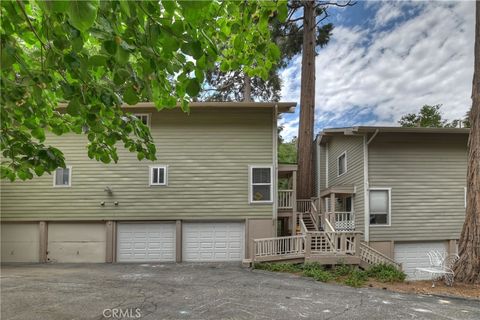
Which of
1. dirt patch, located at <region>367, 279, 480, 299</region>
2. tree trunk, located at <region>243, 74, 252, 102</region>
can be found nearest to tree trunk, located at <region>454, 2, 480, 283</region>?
dirt patch, located at <region>367, 279, 480, 299</region>

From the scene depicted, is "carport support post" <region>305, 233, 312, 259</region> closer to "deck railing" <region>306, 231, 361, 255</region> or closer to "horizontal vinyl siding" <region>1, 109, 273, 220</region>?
"deck railing" <region>306, 231, 361, 255</region>

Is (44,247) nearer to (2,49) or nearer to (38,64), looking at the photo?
(38,64)

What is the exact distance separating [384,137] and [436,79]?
10.9 metres

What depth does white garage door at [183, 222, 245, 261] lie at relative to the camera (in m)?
12.2

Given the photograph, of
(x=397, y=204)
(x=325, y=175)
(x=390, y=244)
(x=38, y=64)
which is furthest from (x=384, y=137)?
(x=38, y=64)

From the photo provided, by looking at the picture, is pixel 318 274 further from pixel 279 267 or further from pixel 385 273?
pixel 385 273

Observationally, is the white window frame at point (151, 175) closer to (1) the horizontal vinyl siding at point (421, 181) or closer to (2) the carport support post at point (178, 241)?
(2) the carport support post at point (178, 241)

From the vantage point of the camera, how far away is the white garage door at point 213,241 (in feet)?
40.1

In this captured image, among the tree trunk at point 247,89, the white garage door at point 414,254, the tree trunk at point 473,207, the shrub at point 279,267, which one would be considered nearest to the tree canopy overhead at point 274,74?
the tree trunk at point 247,89

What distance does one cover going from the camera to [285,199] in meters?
13.0

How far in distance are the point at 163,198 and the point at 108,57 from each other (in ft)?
36.3

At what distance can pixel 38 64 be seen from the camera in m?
2.74

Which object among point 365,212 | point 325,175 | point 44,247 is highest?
point 325,175

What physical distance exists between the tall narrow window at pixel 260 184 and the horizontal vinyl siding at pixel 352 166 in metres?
3.26
